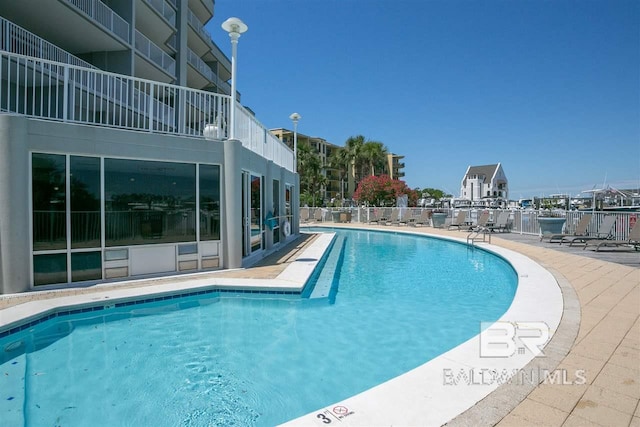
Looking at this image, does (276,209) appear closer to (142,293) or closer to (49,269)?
(142,293)

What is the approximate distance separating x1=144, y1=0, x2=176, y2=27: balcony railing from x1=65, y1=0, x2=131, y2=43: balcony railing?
311 centimetres

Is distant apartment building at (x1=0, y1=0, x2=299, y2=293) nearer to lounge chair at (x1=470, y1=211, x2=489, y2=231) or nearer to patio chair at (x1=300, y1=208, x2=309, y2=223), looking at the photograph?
lounge chair at (x1=470, y1=211, x2=489, y2=231)

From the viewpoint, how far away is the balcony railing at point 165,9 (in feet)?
64.1

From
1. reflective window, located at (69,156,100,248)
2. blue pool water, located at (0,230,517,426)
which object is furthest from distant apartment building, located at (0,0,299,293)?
blue pool water, located at (0,230,517,426)

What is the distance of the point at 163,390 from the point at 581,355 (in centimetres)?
421

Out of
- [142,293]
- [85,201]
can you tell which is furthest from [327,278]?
[85,201]

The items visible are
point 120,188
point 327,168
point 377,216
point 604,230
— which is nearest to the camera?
point 120,188

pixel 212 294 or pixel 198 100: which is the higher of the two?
pixel 198 100

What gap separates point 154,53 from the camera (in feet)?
64.7

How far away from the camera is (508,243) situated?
13.8 m

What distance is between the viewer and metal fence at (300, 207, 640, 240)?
12.6 m

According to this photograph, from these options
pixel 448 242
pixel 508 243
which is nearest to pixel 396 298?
pixel 508 243

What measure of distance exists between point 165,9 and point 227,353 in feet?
75.6

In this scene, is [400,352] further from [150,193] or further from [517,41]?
[517,41]
